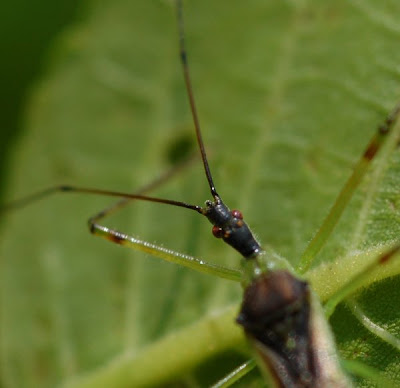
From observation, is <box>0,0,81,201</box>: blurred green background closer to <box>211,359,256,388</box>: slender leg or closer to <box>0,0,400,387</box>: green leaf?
<box>0,0,400,387</box>: green leaf

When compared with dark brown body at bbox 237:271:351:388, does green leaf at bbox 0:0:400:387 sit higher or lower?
higher

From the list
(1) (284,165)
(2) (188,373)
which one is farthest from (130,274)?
(1) (284,165)

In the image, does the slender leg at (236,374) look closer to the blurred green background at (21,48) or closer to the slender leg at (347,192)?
the slender leg at (347,192)

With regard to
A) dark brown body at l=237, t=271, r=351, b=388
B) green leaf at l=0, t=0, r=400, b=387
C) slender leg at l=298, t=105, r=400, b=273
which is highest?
green leaf at l=0, t=0, r=400, b=387

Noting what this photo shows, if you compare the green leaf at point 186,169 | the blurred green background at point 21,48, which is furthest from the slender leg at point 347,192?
the blurred green background at point 21,48

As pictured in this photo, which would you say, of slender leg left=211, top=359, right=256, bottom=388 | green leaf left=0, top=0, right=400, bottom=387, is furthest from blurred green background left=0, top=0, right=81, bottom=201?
slender leg left=211, top=359, right=256, bottom=388

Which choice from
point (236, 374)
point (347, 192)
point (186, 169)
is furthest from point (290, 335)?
point (186, 169)
